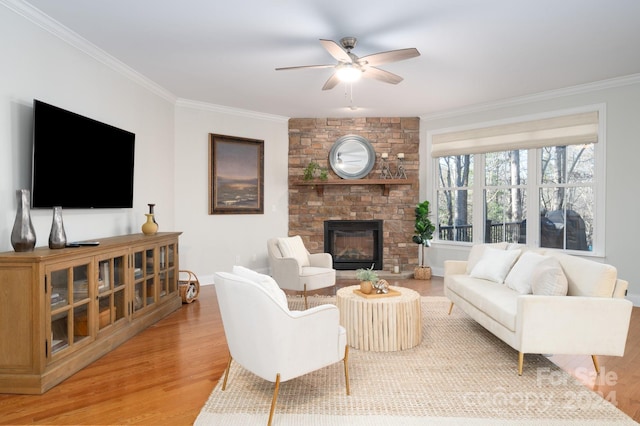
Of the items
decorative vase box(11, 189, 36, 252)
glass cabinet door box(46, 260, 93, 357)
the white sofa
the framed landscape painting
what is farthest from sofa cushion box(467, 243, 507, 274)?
decorative vase box(11, 189, 36, 252)

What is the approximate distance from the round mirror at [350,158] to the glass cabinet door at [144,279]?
3.68 metres

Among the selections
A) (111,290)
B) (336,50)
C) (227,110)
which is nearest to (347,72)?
(336,50)

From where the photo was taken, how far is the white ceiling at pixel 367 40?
319 cm

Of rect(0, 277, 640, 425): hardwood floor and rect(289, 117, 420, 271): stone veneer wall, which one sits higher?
rect(289, 117, 420, 271): stone veneer wall

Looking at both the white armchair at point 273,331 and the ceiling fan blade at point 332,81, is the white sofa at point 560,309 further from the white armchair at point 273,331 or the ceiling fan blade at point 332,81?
the ceiling fan blade at point 332,81

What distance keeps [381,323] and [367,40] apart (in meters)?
2.57

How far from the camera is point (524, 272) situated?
3.62 meters

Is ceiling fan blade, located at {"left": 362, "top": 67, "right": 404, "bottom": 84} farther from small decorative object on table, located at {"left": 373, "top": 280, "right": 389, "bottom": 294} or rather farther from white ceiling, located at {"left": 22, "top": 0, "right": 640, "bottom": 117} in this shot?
small decorative object on table, located at {"left": 373, "top": 280, "right": 389, "bottom": 294}

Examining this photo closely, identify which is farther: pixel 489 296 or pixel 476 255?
pixel 476 255

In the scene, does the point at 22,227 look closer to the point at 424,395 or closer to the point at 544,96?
the point at 424,395

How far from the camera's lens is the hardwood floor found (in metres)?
2.42

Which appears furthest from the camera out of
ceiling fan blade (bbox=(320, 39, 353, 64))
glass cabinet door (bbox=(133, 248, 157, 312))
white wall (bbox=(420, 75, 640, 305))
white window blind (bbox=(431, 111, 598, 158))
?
white window blind (bbox=(431, 111, 598, 158))

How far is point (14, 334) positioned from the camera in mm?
2711

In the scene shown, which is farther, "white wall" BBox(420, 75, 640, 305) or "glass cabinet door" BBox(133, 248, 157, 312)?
"white wall" BBox(420, 75, 640, 305)
